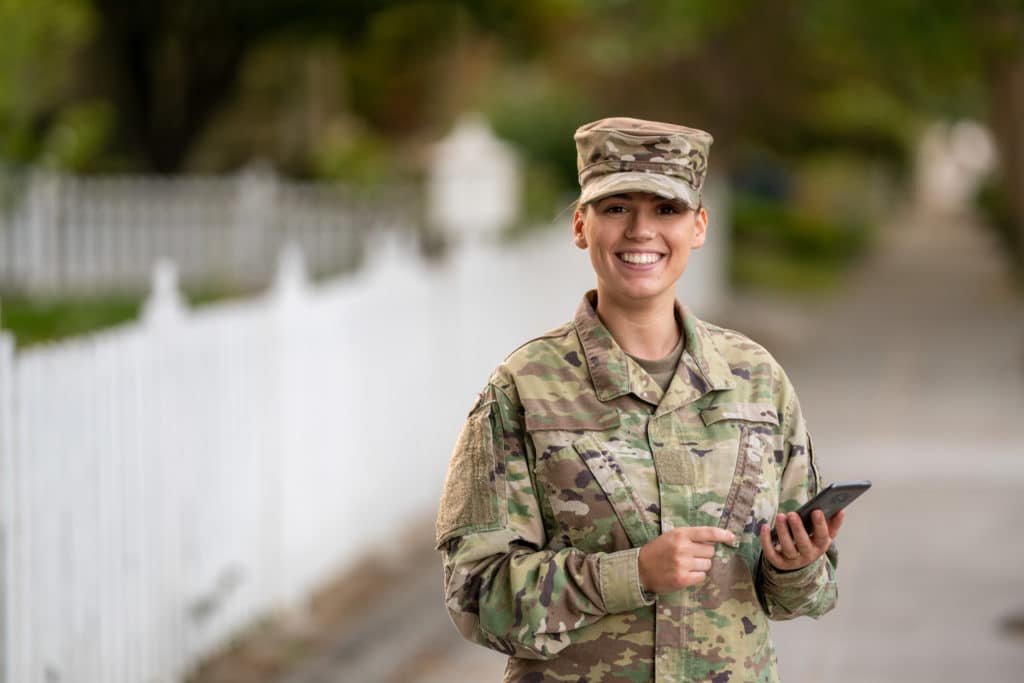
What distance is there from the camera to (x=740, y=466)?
256 centimetres

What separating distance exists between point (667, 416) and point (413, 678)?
339 centimetres

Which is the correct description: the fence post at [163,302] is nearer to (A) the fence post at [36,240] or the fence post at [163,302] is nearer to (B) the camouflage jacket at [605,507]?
(B) the camouflage jacket at [605,507]

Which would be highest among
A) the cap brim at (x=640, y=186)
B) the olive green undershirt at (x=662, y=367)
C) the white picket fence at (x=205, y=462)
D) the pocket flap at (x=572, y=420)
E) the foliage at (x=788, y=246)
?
the cap brim at (x=640, y=186)

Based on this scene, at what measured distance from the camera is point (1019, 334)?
1742 cm

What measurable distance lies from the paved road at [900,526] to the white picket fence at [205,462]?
455 millimetres

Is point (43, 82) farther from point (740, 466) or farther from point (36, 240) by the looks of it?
point (740, 466)

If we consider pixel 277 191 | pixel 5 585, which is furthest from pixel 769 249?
pixel 5 585

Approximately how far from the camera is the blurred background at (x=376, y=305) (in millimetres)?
5090

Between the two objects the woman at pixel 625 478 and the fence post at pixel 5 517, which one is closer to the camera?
the woman at pixel 625 478

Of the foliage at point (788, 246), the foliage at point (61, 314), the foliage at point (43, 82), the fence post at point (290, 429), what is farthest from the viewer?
the foliage at point (788, 246)

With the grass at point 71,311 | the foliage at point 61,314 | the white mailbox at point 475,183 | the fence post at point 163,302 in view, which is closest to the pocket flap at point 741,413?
the fence post at point 163,302

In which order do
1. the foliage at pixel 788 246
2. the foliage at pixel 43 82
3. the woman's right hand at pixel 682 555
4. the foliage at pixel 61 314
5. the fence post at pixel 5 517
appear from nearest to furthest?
the woman's right hand at pixel 682 555, the fence post at pixel 5 517, the foliage at pixel 61 314, the foliage at pixel 43 82, the foliage at pixel 788 246

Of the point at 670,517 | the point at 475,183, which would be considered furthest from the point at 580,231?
the point at 475,183

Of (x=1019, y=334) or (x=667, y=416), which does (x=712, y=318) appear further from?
(x=667, y=416)
